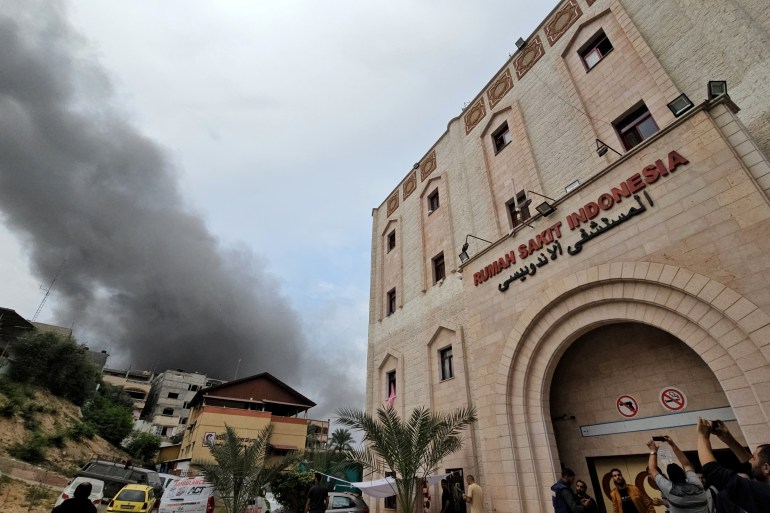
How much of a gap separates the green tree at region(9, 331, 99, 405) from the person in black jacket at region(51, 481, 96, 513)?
115 ft

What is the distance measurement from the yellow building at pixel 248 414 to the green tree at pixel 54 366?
40.1 feet

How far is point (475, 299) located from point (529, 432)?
3491 millimetres

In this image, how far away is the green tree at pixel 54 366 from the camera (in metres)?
29.4

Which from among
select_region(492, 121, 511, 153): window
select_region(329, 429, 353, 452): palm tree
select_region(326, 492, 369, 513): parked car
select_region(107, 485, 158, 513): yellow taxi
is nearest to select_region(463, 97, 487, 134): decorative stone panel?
select_region(492, 121, 511, 153): window

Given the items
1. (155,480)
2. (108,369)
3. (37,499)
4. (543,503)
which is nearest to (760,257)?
(543,503)

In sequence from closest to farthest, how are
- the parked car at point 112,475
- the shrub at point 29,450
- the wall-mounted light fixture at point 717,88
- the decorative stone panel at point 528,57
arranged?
the wall-mounted light fixture at point 717,88, the decorative stone panel at point 528,57, the parked car at point 112,475, the shrub at point 29,450

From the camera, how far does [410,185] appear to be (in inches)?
720

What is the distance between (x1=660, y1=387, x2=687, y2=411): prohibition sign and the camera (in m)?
6.64

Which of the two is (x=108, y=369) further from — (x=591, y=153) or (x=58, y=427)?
(x=591, y=153)

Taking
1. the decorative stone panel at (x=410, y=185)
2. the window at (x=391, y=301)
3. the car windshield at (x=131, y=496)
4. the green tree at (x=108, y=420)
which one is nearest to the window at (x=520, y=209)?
the decorative stone panel at (x=410, y=185)

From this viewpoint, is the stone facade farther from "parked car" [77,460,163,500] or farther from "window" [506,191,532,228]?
"parked car" [77,460,163,500]

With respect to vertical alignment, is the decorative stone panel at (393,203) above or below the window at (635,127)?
above

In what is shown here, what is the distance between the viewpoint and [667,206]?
6332mm

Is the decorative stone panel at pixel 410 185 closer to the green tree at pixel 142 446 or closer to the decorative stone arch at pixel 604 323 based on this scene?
the decorative stone arch at pixel 604 323
